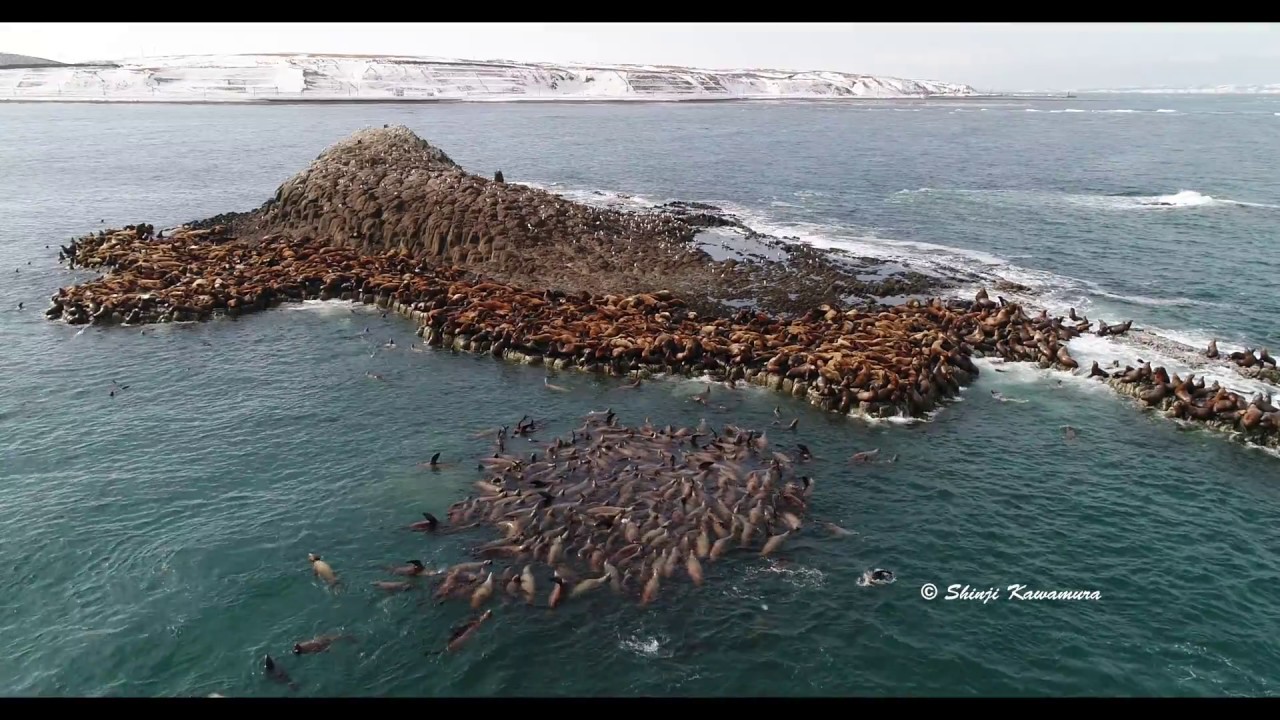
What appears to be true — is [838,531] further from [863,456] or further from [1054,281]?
[1054,281]

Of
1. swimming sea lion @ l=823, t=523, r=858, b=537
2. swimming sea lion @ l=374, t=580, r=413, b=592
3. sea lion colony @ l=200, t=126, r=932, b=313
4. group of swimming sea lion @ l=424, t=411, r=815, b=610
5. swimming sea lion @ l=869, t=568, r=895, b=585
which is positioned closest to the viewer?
swimming sea lion @ l=374, t=580, r=413, b=592

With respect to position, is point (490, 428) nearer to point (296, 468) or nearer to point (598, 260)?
point (296, 468)

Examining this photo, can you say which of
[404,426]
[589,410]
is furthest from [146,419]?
[589,410]

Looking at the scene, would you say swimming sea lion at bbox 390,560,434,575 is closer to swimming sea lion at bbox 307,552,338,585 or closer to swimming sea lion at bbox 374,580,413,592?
swimming sea lion at bbox 374,580,413,592

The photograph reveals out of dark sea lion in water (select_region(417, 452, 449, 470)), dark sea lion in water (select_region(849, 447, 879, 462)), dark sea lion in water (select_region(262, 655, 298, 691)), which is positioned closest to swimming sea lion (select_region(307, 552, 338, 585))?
dark sea lion in water (select_region(262, 655, 298, 691))

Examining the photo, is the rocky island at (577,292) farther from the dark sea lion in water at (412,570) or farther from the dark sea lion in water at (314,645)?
the dark sea lion in water at (314,645)

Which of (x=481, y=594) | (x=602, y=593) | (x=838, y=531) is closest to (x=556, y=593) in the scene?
(x=602, y=593)

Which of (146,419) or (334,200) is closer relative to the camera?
Result: (146,419)
